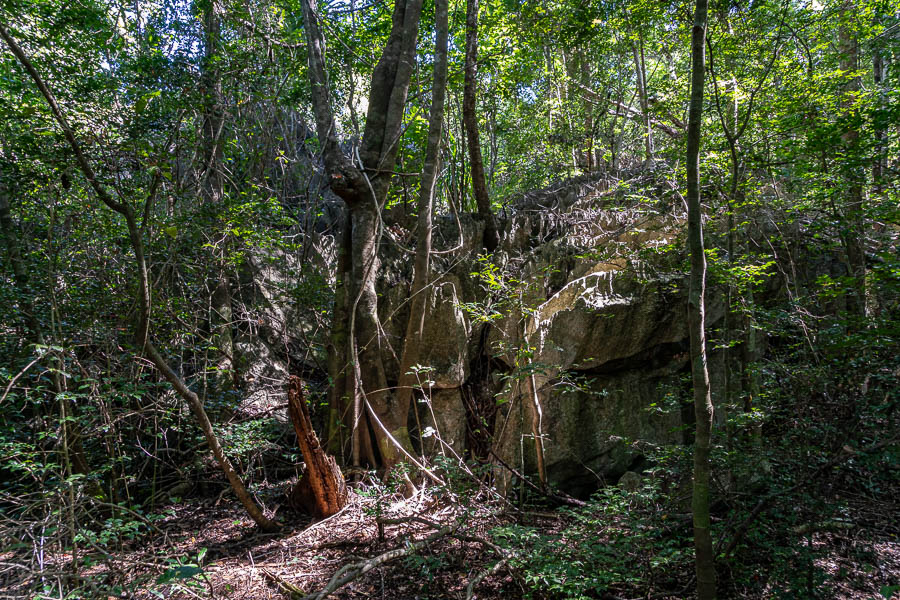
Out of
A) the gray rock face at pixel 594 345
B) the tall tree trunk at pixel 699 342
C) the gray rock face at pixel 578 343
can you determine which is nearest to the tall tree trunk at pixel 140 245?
the gray rock face at pixel 578 343

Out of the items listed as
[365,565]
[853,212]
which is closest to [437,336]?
[365,565]

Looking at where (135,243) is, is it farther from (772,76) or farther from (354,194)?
(772,76)

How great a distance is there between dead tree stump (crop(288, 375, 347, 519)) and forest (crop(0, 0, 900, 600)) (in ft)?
0.11

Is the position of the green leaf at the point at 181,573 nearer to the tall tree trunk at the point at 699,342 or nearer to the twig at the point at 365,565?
the twig at the point at 365,565

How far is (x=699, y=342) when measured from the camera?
8.34 feet

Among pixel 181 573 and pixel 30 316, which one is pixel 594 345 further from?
pixel 30 316

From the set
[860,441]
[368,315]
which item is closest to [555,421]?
[368,315]

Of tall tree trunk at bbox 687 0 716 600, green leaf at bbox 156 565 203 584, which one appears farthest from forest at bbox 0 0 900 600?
green leaf at bbox 156 565 203 584

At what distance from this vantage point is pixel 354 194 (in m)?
4.71

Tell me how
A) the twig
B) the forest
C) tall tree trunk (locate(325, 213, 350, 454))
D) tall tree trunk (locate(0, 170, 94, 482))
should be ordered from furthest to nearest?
tall tree trunk (locate(325, 213, 350, 454)) → tall tree trunk (locate(0, 170, 94, 482)) → the forest → the twig

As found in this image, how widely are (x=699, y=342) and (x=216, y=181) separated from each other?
6.09 m

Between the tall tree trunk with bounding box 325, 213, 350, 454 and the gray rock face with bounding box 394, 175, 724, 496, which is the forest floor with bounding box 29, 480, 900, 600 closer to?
the tall tree trunk with bounding box 325, 213, 350, 454

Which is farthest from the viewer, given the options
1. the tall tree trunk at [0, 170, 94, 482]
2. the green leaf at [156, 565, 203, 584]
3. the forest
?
the tall tree trunk at [0, 170, 94, 482]

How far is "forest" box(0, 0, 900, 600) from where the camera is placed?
10.1 feet
